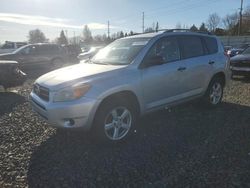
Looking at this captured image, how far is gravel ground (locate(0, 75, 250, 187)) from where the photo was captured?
3645 millimetres

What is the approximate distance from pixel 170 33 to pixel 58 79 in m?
2.54

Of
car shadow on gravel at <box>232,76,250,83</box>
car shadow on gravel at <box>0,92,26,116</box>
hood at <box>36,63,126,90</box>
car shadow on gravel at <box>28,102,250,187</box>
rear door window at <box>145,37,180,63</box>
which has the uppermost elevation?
rear door window at <box>145,37,180,63</box>

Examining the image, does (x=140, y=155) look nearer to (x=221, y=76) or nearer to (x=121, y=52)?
(x=121, y=52)

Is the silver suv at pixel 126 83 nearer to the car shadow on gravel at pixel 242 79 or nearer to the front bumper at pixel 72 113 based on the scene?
the front bumper at pixel 72 113

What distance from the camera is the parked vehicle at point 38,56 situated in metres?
16.4

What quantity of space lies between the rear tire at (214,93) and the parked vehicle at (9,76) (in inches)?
245

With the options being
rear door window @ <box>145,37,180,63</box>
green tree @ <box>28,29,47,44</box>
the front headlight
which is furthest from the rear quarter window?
green tree @ <box>28,29,47,44</box>

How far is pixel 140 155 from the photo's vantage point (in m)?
4.35

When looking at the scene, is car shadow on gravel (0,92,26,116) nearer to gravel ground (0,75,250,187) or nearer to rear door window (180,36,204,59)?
gravel ground (0,75,250,187)

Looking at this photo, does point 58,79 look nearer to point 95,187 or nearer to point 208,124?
point 95,187

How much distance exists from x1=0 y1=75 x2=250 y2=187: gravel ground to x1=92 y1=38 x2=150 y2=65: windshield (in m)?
1.41

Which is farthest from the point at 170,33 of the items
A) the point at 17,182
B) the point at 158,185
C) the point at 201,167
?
the point at 17,182

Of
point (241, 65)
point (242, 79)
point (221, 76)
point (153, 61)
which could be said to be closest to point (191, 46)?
point (221, 76)

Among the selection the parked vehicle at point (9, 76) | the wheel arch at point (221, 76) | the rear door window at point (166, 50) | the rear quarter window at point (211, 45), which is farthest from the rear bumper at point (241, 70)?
the parked vehicle at point (9, 76)
